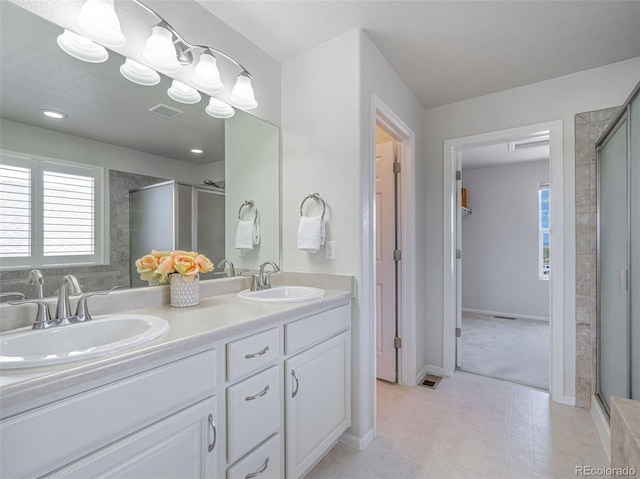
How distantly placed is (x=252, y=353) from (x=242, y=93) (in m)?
1.39

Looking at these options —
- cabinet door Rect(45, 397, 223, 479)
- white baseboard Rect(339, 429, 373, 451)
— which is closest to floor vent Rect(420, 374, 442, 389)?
white baseboard Rect(339, 429, 373, 451)

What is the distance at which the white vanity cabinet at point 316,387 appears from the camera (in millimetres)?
1374

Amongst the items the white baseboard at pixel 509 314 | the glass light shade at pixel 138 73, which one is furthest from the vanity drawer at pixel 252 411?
the white baseboard at pixel 509 314

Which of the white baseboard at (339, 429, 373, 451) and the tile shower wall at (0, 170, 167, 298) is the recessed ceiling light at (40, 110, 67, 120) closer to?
the tile shower wall at (0, 170, 167, 298)

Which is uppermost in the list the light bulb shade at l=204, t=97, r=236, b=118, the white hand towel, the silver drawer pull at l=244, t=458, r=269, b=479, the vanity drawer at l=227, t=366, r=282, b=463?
the light bulb shade at l=204, t=97, r=236, b=118

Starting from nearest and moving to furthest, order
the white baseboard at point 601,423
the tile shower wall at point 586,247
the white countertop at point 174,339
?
the white countertop at point 174,339, the white baseboard at point 601,423, the tile shower wall at point 586,247

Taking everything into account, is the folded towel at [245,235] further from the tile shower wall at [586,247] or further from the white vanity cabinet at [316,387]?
the tile shower wall at [586,247]

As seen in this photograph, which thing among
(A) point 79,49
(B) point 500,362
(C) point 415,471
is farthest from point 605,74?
(A) point 79,49

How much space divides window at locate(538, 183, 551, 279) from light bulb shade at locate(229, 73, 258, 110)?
450cm

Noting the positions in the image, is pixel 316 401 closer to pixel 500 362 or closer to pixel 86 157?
pixel 86 157

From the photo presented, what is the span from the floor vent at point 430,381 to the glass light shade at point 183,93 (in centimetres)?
257

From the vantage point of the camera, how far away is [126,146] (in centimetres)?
141

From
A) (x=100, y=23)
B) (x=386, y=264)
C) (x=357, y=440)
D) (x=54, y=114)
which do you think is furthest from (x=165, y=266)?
(x=386, y=264)

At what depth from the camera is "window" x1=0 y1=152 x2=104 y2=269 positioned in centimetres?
106
